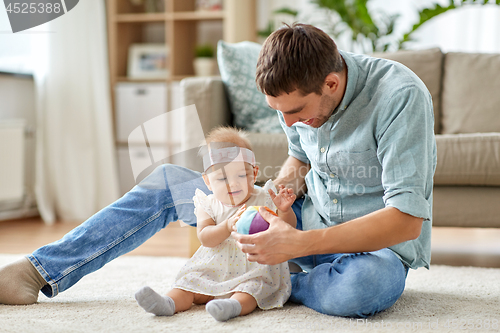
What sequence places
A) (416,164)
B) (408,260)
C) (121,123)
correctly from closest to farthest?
(416,164), (408,260), (121,123)

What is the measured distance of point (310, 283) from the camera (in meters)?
1.06

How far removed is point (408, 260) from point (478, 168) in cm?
64

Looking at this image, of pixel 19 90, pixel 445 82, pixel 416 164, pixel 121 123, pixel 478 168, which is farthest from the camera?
pixel 121 123

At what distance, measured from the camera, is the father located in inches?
34.2

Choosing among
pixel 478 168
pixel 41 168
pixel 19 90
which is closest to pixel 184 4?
pixel 19 90

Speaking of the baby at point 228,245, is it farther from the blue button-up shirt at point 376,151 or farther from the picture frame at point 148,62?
the picture frame at point 148,62

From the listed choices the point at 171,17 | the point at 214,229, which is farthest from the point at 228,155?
the point at 171,17

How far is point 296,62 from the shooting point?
0.87 meters

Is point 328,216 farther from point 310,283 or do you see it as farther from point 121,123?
point 121,123

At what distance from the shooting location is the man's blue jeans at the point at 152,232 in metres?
0.96

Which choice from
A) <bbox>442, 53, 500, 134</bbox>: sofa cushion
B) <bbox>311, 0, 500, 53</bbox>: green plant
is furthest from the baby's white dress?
<bbox>311, 0, 500, 53</bbox>: green plant

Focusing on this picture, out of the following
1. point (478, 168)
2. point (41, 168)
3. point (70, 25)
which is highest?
point (70, 25)

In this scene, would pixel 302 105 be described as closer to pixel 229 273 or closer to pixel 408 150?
pixel 408 150

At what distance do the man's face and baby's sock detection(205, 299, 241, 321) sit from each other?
366 millimetres
